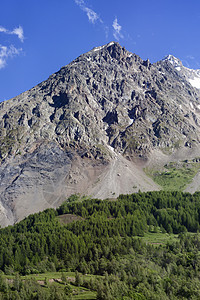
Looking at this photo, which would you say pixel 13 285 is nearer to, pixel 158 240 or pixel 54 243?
pixel 54 243

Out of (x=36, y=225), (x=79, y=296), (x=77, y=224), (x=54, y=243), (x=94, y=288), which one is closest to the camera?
(x=79, y=296)

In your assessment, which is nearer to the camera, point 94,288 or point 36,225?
point 94,288

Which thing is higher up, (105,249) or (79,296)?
(105,249)

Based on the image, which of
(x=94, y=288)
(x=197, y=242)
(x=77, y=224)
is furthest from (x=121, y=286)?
(x=77, y=224)

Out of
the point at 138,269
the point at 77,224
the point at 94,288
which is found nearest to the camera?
the point at 94,288

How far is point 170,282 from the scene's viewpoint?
89250mm

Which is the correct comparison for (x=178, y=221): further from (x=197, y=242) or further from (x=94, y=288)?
(x=94, y=288)

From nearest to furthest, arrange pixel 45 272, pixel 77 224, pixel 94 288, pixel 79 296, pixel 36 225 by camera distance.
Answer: pixel 79 296
pixel 94 288
pixel 45 272
pixel 77 224
pixel 36 225

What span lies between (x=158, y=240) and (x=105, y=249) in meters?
39.3

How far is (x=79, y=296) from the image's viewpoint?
265 feet

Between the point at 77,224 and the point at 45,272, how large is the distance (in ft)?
172

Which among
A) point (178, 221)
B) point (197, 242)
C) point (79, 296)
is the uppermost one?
point (178, 221)

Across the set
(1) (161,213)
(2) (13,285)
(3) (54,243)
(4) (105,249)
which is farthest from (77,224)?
(2) (13,285)

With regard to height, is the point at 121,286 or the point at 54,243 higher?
the point at 54,243
